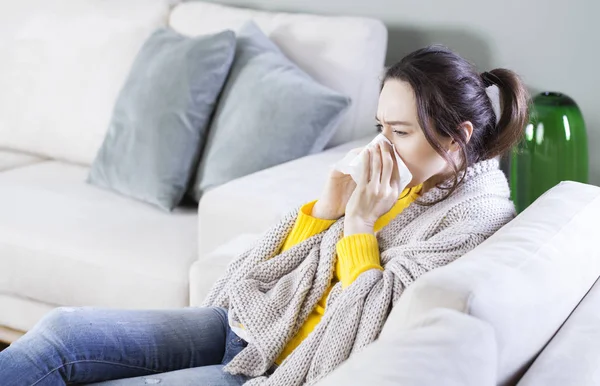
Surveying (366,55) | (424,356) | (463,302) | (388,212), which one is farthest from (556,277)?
(366,55)

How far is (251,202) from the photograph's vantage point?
2.25m

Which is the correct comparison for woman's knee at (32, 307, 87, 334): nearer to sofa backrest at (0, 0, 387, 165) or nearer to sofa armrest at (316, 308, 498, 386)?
sofa armrest at (316, 308, 498, 386)

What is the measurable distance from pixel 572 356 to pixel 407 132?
57 cm

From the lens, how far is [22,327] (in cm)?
263

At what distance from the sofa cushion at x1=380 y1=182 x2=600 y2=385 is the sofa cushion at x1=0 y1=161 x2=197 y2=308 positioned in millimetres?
1127

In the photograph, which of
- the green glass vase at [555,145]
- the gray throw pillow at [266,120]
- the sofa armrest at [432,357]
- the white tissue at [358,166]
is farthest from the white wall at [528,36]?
the sofa armrest at [432,357]

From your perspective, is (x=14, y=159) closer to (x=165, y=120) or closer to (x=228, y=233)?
(x=165, y=120)

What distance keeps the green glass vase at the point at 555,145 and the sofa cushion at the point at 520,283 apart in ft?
3.81

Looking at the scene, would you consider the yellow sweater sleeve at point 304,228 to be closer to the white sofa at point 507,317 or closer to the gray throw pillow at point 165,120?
the white sofa at point 507,317

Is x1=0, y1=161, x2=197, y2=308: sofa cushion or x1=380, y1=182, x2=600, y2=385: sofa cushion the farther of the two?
x1=0, y1=161, x2=197, y2=308: sofa cushion

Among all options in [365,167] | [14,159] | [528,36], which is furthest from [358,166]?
[14,159]

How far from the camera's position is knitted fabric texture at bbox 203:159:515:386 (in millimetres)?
1495

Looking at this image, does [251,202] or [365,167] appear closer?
[365,167]

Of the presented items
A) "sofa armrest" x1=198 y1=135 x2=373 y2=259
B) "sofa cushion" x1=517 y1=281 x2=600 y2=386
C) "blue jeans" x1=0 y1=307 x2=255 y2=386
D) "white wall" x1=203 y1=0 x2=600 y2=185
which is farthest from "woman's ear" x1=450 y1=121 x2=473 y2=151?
"white wall" x1=203 y1=0 x2=600 y2=185
